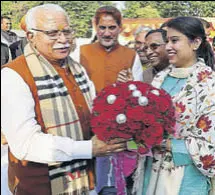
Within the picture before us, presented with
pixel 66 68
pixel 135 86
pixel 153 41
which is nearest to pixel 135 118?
pixel 135 86

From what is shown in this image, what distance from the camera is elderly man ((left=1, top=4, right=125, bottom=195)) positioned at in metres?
1.87

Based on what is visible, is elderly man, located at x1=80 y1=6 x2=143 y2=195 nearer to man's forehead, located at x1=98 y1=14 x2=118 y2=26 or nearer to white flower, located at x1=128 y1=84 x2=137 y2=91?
man's forehead, located at x1=98 y1=14 x2=118 y2=26

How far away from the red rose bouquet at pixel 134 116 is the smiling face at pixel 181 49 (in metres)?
0.40

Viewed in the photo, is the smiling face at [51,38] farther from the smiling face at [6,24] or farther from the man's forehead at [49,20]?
the smiling face at [6,24]

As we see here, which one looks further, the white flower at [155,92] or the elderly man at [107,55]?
the elderly man at [107,55]

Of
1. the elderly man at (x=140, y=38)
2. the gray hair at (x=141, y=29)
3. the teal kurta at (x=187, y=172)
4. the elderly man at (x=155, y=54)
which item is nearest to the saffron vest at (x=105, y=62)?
the elderly man at (x=155, y=54)

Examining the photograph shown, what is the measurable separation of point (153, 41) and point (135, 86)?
107 centimetres

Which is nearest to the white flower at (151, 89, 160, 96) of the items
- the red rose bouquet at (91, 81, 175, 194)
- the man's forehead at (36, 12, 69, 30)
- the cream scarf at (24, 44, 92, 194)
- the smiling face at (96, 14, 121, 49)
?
the red rose bouquet at (91, 81, 175, 194)

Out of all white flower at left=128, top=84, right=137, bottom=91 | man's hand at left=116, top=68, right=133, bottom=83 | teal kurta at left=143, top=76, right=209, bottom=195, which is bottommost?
teal kurta at left=143, top=76, right=209, bottom=195

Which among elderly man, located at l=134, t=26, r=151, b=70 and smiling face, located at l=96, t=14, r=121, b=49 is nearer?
smiling face, located at l=96, t=14, r=121, b=49

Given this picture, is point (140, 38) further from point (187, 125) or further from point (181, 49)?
point (187, 125)

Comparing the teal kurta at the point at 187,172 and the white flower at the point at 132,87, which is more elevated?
the white flower at the point at 132,87

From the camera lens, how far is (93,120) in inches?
74.0

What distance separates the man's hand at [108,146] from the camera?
1870 millimetres
